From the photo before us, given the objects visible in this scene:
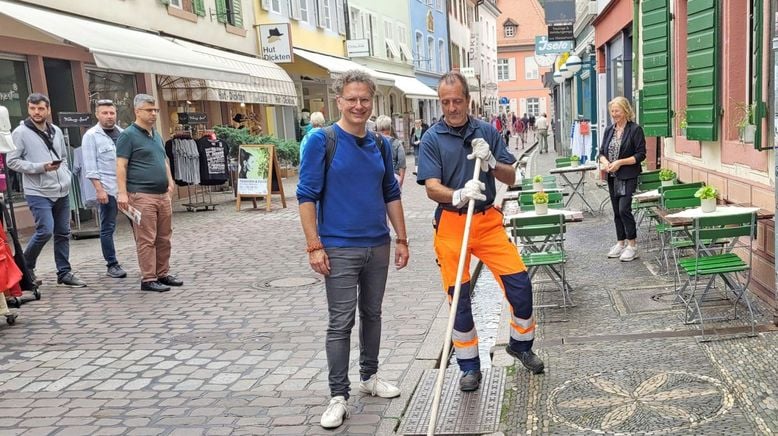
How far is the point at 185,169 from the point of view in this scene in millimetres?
13398

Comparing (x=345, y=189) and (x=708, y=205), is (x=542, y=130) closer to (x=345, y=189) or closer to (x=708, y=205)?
(x=708, y=205)

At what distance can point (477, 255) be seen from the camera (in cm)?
411

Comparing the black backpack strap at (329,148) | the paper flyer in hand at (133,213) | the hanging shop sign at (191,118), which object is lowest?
the paper flyer in hand at (133,213)

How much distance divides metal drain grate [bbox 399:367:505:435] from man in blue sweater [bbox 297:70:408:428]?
1.33 ft

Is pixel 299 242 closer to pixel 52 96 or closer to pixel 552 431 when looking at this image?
pixel 52 96

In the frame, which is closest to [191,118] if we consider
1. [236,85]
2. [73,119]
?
[236,85]

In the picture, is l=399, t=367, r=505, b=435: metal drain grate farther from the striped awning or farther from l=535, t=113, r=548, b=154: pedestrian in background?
l=535, t=113, r=548, b=154: pedestrian in background

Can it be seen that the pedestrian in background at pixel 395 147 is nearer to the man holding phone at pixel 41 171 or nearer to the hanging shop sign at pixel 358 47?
the man holding phone at pixel 41 171

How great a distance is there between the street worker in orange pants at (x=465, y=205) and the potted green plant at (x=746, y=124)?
287 centimetres

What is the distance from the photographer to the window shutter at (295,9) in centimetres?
2181

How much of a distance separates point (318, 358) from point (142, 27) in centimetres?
1153

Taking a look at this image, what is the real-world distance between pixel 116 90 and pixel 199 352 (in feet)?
34.5

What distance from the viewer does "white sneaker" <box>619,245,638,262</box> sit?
7.41m

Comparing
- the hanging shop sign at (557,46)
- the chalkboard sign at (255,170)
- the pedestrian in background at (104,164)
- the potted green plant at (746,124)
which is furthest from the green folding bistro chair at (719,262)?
the hanging shop sign at (557,46)
